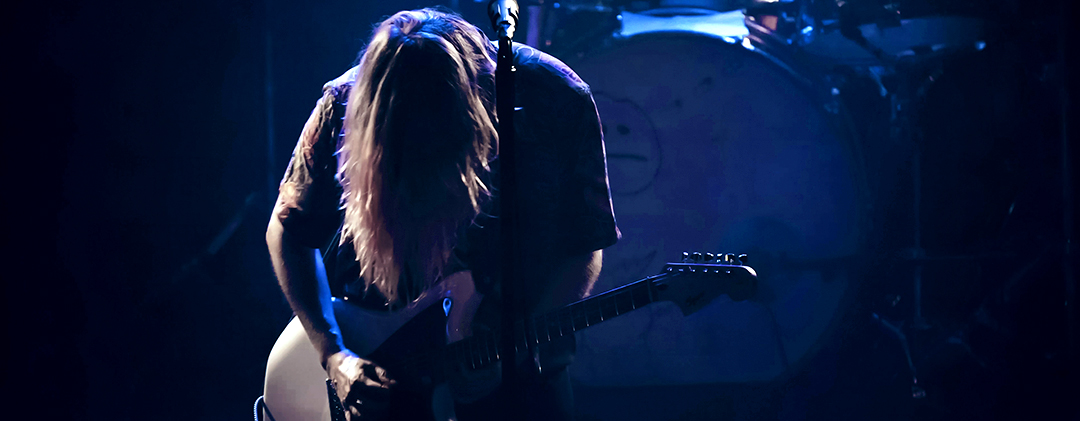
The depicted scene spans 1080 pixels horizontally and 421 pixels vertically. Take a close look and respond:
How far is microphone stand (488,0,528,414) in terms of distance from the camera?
0.85m

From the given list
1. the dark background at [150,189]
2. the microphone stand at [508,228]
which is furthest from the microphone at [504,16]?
the dark background at [150,189]

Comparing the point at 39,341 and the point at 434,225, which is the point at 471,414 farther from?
the point at 39,341

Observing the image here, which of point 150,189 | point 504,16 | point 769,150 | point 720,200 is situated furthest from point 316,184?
point 769,150

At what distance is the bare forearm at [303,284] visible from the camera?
1.33 m

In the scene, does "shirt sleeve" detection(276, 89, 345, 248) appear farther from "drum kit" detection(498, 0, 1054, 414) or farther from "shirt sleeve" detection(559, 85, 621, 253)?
"drum kit" detection(498, 0, 1054, 414)

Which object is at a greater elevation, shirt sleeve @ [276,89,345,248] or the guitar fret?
shirt sleeve @ [276,89,345,248]

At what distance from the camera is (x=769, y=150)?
2305 mm

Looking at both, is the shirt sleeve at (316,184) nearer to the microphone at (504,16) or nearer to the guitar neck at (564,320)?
the guitar neck at (564,320)

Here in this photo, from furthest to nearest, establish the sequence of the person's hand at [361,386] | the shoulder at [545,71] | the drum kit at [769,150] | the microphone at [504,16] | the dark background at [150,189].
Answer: the drum kit at [769,150], the dark background at [150,189], the shoulder at [545,71], the person's hand at [361,386], the microphone at [504,16]

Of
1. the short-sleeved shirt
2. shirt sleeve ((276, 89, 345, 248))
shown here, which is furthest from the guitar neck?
shirt sleeve ((276, 89, 345, 248))

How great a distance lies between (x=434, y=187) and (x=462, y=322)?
32 cm

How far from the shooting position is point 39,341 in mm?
1688

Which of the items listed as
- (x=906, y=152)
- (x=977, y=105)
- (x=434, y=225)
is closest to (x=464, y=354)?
(x=434, y=225)

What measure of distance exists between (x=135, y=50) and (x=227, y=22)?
0.30 metres
